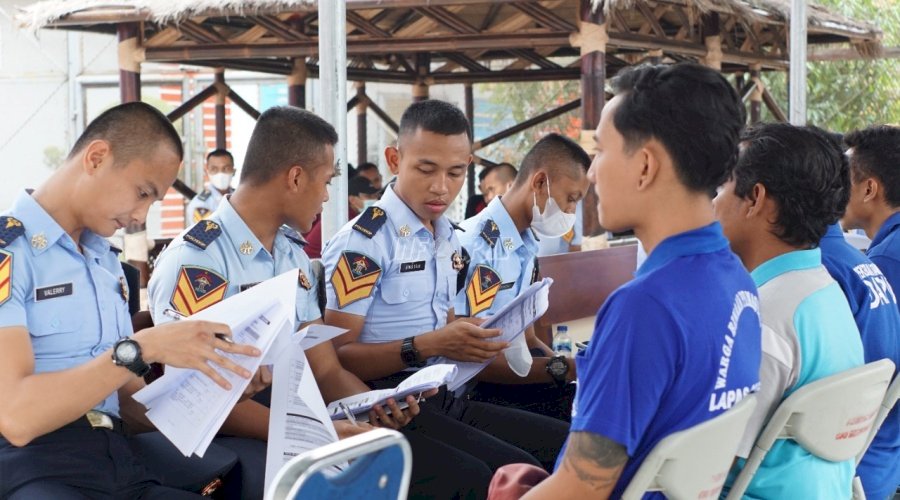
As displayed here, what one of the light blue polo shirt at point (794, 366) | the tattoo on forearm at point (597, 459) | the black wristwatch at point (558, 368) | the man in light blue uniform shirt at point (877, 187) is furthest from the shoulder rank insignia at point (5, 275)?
the man in light blue uniform shirt at point (877, 187)

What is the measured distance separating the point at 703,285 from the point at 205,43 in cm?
725

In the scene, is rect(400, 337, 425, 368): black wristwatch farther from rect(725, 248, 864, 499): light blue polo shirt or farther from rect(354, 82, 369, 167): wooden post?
rect(354, 82, 369, 167): wooden post

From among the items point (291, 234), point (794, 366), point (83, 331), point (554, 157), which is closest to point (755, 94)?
point (554, 157)

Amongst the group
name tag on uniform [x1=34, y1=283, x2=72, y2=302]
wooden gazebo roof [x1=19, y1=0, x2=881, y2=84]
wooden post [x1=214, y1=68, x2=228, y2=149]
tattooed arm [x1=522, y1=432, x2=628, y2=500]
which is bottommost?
tattooed arm [x1=522, y1=432, x2=628, y2=500]

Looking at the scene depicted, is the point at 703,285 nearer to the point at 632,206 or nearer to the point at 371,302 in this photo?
the point at 632,206

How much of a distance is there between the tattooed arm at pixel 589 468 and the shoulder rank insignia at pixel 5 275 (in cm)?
113

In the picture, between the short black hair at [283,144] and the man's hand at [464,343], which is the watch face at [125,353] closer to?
the short black hair at [283,144]

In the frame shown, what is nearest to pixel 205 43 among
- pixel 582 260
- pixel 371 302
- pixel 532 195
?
pixel 582 260

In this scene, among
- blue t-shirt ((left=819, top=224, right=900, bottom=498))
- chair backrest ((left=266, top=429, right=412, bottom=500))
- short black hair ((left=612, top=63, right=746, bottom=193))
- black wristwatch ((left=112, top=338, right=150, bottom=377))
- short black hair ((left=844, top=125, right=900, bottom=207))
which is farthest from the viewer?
A: short black hair ((left=844, top=125, right=900, bottom=207))

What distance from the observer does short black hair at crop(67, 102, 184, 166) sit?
91.4 inches

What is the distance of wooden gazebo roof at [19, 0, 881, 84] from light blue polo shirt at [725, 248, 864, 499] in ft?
15.4

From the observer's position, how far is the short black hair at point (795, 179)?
225 centimetres

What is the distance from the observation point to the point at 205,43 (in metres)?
8.35

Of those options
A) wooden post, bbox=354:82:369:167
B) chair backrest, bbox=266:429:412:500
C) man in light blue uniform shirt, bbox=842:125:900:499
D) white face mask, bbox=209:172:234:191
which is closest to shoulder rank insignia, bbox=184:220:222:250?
chair backrest, bbox=266:429:412:500
